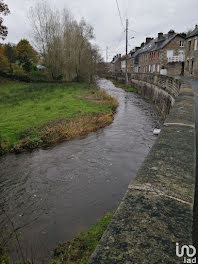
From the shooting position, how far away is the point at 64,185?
24.0ft

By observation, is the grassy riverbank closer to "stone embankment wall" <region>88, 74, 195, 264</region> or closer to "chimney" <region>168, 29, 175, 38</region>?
"stone embankment wall" <region>88, 74, 195, 264</region>

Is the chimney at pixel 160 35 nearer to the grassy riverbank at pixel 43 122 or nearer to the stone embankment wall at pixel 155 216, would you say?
the grassy riverbank at pixel 43 122

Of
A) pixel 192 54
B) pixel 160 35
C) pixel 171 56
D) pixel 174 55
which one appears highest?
pixel 160 35

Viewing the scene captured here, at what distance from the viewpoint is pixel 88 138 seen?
12.4m

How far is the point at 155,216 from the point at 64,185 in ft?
19.1

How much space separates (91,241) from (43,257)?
43.2 inches

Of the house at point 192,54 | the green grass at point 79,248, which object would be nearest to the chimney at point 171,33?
the house at point 192,54

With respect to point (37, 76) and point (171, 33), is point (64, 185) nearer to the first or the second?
point (37, 76)

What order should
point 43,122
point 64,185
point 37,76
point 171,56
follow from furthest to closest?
1. point 171,56
2. point 37,76
3. point 43,122
4. point 64,185

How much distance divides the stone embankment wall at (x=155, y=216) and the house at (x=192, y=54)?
3025cm

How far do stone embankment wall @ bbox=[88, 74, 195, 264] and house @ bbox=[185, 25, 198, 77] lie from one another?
3025 cm

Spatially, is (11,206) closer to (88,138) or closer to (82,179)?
(82,179)

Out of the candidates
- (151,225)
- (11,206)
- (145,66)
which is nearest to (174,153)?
(151,225)

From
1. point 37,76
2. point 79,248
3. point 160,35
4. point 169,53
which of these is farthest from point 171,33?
point 79,248
